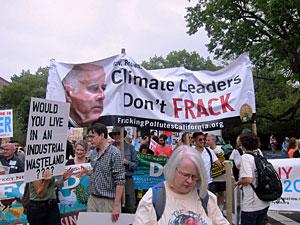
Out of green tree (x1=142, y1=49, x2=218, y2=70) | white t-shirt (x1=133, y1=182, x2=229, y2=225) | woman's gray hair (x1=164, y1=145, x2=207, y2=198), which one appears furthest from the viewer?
green tree (x1=142, y1=49, x2=218, y2=70)

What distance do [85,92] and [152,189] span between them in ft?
12.4

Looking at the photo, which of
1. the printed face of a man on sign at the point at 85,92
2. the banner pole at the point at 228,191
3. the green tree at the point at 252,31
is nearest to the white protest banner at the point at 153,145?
the printed face of a man on sign at the point at 85,92

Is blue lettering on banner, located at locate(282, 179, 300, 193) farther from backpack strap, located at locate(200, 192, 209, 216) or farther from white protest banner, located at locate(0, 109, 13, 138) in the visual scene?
white protest banner, located at locate(0, 109, 13, 138)

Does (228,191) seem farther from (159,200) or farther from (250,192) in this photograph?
(159,200)

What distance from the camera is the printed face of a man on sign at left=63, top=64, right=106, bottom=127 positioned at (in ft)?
21.6

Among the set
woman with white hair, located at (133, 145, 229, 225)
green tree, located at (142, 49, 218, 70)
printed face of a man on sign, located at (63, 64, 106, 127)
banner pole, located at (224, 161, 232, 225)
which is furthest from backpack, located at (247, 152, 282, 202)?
green tree, located at (142, 49, 218, 70)

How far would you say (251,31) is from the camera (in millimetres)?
26328

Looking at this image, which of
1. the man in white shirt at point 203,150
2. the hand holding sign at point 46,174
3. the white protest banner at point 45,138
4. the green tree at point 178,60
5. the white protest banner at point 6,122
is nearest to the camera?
the white protest banner at point 45,138

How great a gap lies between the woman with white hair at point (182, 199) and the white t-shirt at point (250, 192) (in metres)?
2.05

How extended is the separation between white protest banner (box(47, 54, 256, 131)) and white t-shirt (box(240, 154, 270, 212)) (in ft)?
5.72

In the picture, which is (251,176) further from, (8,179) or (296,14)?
(296,14)

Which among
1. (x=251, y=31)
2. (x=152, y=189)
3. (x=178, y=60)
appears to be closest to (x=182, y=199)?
(x=152, y=189)

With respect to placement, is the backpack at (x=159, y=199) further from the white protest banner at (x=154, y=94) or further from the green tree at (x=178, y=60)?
the green tree at (x=178, y=60)

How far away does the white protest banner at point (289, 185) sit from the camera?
8.67 metres
